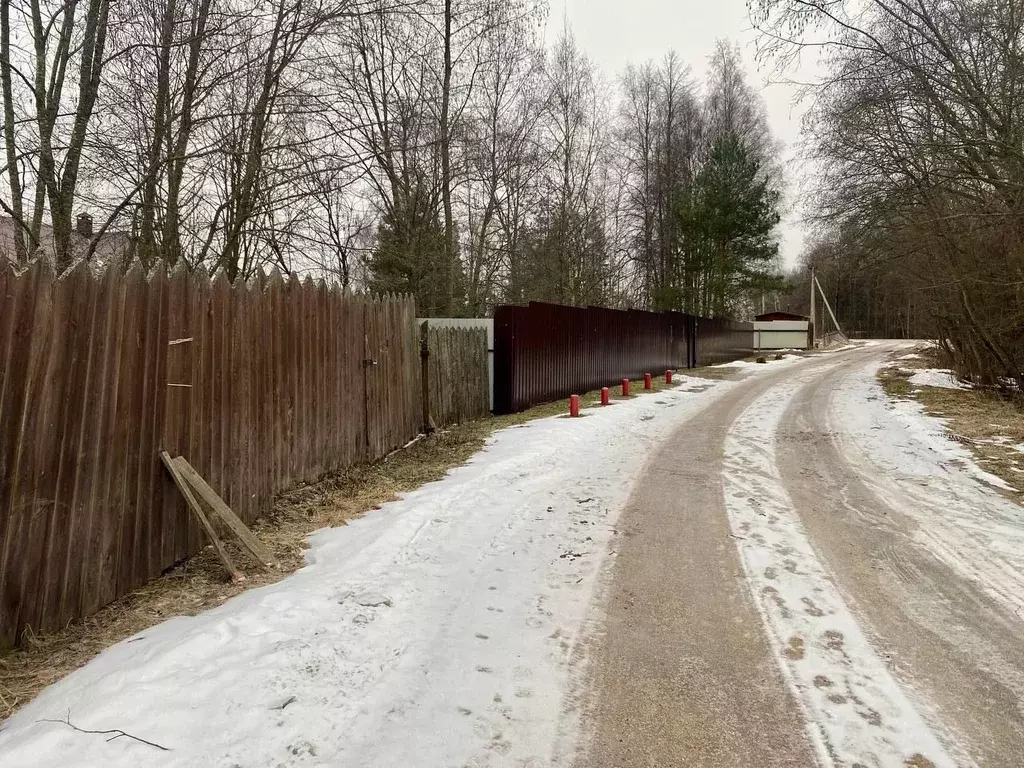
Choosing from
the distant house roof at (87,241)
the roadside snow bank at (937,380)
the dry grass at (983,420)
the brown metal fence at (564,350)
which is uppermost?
the distant house roof at (87,241)

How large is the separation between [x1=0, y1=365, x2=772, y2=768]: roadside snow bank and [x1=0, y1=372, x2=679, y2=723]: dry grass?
0.53 feet

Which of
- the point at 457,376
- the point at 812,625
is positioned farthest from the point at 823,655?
the point at 457,376

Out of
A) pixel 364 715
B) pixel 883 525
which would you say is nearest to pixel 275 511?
pixel 364 715

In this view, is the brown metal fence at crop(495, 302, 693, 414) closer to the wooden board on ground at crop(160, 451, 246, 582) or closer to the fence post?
the fence post

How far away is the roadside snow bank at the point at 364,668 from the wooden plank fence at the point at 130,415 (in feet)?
2.02

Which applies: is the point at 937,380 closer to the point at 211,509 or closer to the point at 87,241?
the point at 211,509

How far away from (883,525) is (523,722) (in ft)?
13.2

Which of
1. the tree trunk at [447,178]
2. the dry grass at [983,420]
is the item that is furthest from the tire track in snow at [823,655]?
the tree trunk at [447,178]

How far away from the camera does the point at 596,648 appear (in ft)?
10.3

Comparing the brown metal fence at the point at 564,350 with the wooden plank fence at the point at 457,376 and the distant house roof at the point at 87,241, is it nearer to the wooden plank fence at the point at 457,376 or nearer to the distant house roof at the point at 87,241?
the wooden plank fence at the point at 457,376

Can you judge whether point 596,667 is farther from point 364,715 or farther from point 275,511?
point 275,511

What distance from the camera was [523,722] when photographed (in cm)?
252

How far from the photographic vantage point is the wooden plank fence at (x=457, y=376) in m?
9.41

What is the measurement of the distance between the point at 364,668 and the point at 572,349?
11837mm
